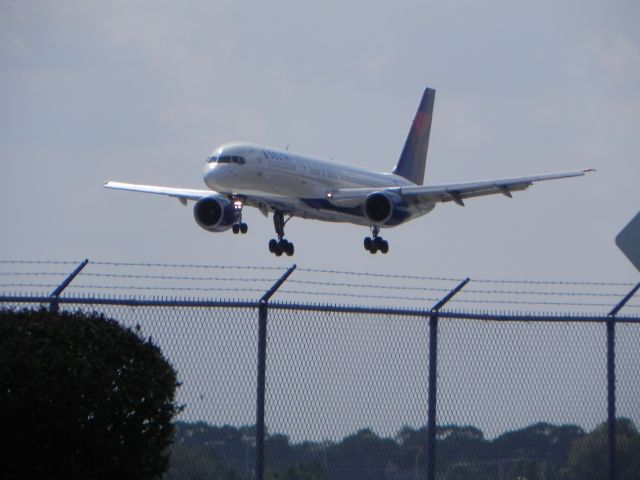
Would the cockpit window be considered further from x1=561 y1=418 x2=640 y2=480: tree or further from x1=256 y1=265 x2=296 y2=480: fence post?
x1=256 y1=265 x2=296 y2=480: fence post

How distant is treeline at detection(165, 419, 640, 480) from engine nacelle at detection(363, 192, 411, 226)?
28.2m

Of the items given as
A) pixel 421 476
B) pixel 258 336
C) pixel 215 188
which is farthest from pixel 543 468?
pixel 215 188

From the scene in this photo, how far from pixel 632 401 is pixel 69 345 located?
6499mm

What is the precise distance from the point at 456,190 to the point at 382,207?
275cm

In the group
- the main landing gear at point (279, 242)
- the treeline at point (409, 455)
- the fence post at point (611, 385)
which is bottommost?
the treeline at point (409, 455)

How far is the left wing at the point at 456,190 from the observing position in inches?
1563

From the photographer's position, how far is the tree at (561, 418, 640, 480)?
1220cm

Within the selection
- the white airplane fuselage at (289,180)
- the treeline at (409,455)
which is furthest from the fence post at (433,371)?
the white airplane fuselage at (289,180)

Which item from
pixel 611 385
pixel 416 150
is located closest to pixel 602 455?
pixel 611 385

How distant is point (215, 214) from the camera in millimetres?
39812

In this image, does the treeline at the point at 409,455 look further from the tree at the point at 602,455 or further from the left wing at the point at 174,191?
the left wing at the point at 174,191

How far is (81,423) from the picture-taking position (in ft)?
26.4

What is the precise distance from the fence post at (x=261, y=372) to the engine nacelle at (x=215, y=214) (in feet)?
97.4

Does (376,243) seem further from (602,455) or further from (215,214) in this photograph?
(602,455)
